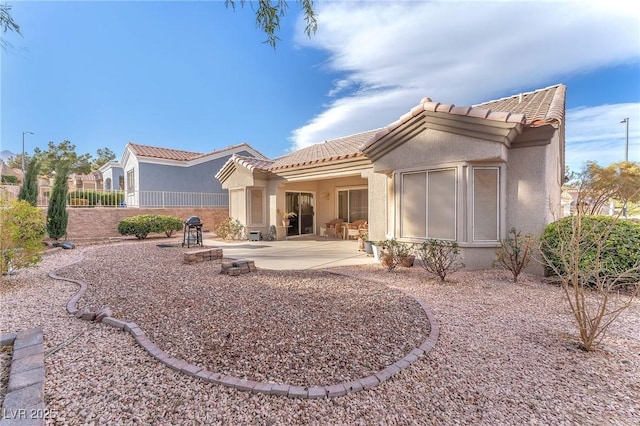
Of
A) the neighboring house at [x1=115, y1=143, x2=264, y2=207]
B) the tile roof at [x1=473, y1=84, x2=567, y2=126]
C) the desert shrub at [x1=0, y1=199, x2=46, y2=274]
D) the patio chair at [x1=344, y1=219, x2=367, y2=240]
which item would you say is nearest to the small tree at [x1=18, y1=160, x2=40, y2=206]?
the neighboring house at [x1=115, y1=143, x2=264, y2=207]

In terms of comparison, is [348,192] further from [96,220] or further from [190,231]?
[96,220]

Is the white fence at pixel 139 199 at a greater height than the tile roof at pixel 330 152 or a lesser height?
lesser

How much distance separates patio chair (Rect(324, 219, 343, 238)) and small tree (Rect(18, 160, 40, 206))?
49.6 ft

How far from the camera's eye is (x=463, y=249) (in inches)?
349

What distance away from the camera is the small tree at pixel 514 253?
770 cm

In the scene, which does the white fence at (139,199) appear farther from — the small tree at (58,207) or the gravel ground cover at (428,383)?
the gravel ground cover at (428,383)

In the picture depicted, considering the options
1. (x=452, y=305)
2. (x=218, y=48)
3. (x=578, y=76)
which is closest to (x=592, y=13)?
(x=578, y=76)

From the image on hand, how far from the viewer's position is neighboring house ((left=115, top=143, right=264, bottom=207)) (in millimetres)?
22500

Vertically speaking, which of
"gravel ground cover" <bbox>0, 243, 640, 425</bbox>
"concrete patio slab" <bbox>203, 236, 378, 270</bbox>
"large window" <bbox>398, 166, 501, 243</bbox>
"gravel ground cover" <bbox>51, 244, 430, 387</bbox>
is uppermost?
"large window" <bbox>398, 166, 501, 243</bbox>

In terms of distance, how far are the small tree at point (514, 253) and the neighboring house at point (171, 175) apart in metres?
21.4

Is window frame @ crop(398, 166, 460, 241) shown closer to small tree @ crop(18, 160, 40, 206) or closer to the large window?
the large window

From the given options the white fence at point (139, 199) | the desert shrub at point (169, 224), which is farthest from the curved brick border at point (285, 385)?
the white fence at point (139, 199)

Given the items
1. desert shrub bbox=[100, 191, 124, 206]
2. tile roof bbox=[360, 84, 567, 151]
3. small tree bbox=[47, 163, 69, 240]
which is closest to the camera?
tile roof bbox=[360, 84, 567, 151]

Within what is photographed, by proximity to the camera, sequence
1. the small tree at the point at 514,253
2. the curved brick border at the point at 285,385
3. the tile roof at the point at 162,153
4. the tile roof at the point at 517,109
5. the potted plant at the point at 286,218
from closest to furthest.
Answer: the curved brick border at the point at 285,385 → the small tree at the point at 514,253 → the tile roof at the point at 517,109 → the potted plant at the point at 286,218 → the tile roof at the point at 162,153
